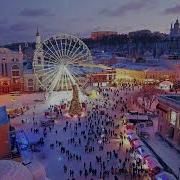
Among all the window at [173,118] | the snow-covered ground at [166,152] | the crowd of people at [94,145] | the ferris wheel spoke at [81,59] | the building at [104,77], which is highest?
the ferris wheel spoke at [81,59]

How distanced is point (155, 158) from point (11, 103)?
24694mm

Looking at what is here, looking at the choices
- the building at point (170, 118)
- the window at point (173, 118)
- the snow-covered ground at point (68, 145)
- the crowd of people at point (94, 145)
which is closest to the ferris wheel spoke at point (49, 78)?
the snow-covered ground at point (68, 145)

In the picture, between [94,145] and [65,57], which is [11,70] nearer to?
[65,57]

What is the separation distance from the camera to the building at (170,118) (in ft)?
76.2

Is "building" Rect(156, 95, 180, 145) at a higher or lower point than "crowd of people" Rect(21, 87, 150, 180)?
higher

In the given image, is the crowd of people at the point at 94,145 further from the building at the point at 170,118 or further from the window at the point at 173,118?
the window at the point at 173,118

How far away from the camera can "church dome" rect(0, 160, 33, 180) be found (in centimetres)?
1302

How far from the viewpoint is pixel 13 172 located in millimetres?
13250

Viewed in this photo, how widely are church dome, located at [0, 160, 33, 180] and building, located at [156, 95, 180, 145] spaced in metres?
12.5

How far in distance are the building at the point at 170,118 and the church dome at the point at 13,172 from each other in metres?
12.5

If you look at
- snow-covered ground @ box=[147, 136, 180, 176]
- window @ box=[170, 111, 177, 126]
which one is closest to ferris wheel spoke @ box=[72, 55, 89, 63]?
snow-covered ground @ box=[147, 136, 180, 176]

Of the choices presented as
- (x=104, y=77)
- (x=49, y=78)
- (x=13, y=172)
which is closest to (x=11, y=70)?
(x=49, y=78)

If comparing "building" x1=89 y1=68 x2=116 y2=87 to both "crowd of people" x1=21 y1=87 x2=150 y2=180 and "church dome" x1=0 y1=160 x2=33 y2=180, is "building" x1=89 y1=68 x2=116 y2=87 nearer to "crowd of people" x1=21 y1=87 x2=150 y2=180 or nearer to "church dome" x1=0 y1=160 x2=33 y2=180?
"crowd of people" x1=21 y1=87 x2=150 y2=180

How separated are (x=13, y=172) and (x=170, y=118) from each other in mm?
14264
